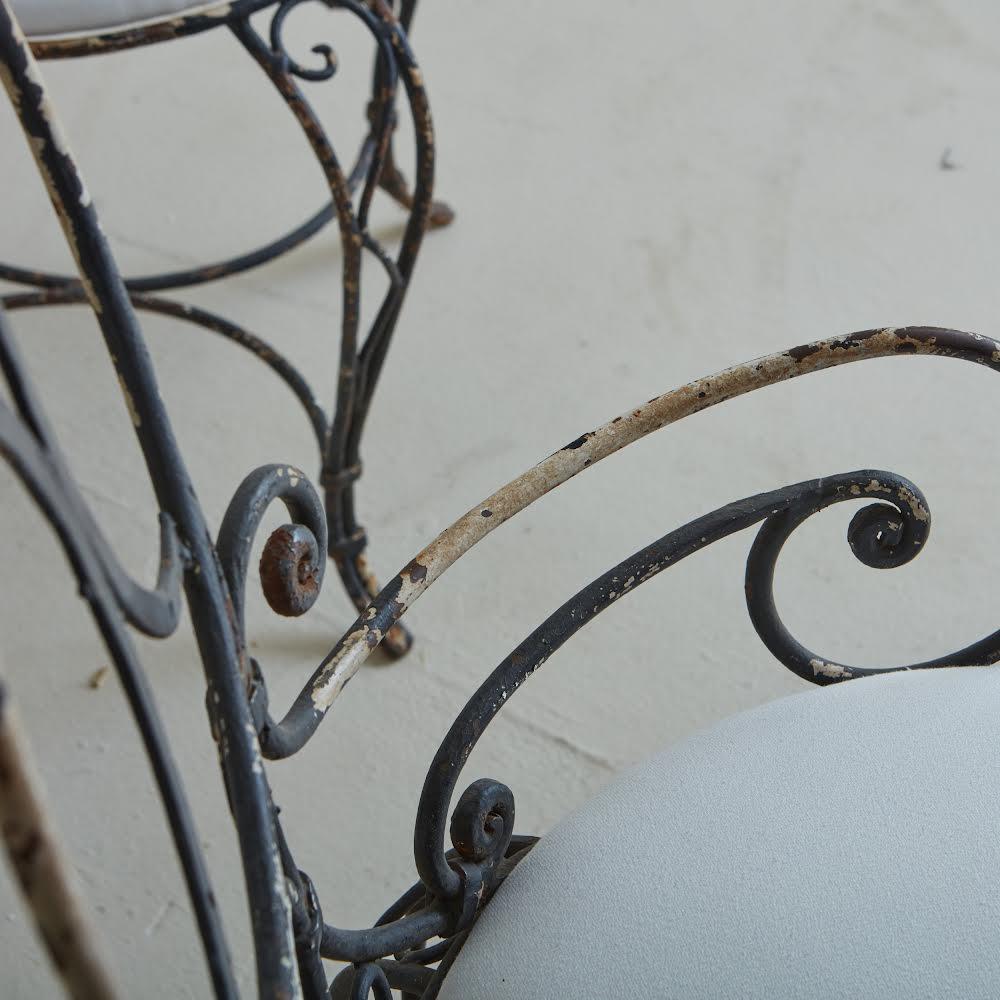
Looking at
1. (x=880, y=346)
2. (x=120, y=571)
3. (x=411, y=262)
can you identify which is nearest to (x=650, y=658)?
(x=411, y=262)

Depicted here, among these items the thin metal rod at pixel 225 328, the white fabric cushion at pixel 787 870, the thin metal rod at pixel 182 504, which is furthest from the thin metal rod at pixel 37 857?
the thin metal rod at pixel 225 328

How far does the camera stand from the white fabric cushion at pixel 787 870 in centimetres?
39

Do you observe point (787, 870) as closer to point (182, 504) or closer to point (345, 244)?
point (182, 504)

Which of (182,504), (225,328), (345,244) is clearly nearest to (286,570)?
(182,504)

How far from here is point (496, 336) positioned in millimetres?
1391

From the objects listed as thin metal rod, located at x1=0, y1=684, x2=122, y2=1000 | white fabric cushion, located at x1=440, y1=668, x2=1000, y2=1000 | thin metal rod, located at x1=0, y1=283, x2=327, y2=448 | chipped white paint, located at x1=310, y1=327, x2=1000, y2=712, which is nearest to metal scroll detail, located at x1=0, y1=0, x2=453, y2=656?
thin metal rod, located at x1=0, y1=283, x2=327, y2=448

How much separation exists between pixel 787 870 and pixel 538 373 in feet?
3.18

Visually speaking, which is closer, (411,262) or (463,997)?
(463,997)

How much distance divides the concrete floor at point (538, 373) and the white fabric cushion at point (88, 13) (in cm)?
49

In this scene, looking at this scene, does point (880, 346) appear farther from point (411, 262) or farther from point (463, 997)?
point (411, 262)

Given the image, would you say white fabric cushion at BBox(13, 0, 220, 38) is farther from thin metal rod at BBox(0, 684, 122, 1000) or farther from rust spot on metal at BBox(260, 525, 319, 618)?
thin metal rod at BBox(0, 684, 122, 1000)

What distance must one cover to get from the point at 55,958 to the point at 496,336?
121 cm

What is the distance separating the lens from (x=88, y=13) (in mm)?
835

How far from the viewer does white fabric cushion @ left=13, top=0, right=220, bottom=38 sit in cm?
82
